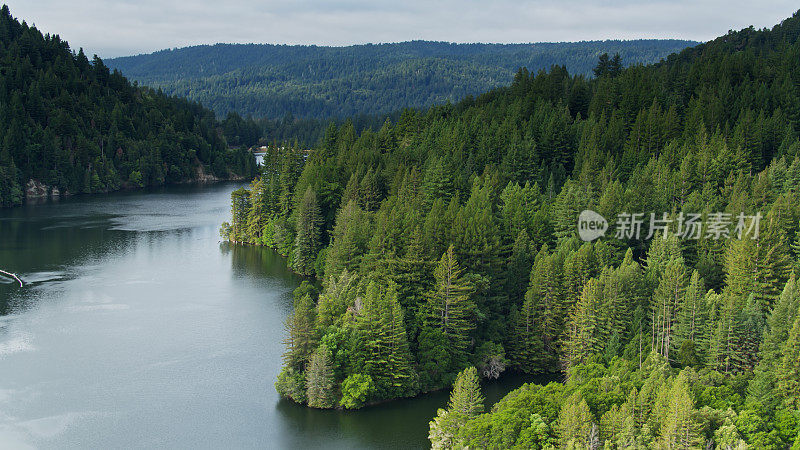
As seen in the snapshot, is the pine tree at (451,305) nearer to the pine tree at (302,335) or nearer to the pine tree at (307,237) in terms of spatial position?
the pine tree at (302,335)

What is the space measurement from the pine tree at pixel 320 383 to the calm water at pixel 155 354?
2.36ft

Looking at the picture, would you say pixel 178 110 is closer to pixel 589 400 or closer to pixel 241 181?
pixel 241 181

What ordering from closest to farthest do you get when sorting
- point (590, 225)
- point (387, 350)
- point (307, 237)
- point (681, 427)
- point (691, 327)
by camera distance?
1. point (681, 427)
2. point (387, 350)
3. point (691, 327)
4. point (590, 225)
5. point (307, 237)

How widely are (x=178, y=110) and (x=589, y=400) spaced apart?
165 metres

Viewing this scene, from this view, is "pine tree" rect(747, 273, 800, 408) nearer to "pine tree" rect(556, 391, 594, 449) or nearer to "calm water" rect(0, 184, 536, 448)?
"pine tree" rect(556, 391, 594, 449)

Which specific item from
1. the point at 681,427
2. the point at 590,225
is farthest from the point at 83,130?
the point at 681,427

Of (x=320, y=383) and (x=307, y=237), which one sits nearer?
(x=320, y=383)

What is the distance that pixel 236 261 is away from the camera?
302 ft

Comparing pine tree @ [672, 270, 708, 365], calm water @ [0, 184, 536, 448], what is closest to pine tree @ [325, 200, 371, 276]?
calm water @ [0, 184, 536, 448]

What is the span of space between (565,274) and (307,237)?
33761mm

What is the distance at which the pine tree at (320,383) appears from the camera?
166 ft

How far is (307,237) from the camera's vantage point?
85.7 meters

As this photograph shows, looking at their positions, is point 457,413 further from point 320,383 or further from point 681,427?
point 681,427

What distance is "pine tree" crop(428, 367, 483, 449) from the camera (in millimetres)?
43375
